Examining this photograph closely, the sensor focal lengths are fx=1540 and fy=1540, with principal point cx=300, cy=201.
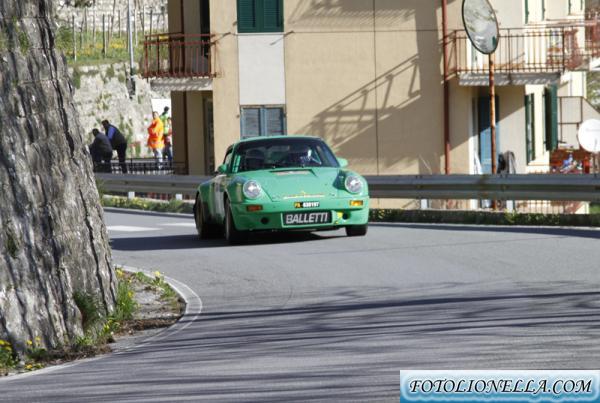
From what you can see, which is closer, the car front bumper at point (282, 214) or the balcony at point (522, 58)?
the car front bumper at point (282, 214)

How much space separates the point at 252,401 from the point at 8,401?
1.66 m

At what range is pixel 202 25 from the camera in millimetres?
A: 38875

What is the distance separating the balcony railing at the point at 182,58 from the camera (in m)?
37.8

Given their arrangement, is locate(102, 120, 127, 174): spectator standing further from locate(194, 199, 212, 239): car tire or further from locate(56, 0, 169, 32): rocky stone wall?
locate(56, 0, 169, 32): rocky stone wall

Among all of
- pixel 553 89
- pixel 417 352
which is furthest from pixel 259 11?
pixel 417 352

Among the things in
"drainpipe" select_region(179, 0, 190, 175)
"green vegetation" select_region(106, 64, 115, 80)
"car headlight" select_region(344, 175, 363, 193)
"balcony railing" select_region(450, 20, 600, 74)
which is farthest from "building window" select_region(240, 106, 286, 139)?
"green vegetation" select_region(106, 64, 115, 80)

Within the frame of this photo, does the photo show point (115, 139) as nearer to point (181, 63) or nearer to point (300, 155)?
point (181, 63)

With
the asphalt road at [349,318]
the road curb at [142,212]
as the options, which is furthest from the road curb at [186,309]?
the road curb at [142,212]

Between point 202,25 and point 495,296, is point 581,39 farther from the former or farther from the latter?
point 495,296

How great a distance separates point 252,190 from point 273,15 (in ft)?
62.5

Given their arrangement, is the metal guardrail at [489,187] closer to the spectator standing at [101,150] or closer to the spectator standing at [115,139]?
the spectator standing at [101,150]

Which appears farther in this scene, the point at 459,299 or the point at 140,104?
the point at 140,104

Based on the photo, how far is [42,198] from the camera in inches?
496

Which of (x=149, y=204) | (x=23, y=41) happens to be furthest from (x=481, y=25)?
(x=23, y=41)
